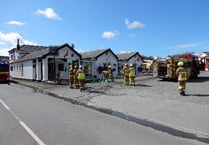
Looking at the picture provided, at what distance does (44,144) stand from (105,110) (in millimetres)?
6883

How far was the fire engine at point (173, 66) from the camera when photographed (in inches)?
1171

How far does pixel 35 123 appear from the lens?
10875 millimetres

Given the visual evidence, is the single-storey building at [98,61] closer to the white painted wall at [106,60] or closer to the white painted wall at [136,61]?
the white painted wall at [106,60]

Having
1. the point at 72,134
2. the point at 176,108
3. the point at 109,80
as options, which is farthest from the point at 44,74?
the point at 72,134

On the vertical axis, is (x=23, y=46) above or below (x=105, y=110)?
above

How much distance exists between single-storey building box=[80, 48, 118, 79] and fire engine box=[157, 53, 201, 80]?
18228 mm

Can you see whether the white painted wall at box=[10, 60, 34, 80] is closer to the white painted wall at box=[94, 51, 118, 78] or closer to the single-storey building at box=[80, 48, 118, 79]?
A: the single-storey building at box=[80, 48, 118, 79]

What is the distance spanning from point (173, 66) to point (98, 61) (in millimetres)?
23440

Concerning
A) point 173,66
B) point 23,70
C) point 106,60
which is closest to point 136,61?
point 106,60

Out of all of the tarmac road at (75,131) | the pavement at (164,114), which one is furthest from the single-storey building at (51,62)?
the tarmac road at (75,131)

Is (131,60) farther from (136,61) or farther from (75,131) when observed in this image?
(75,131)

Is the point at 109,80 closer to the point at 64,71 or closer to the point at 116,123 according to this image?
the point at 64,71

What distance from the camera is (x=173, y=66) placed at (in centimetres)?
2970

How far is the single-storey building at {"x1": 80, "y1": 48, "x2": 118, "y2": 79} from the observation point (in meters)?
50.2
